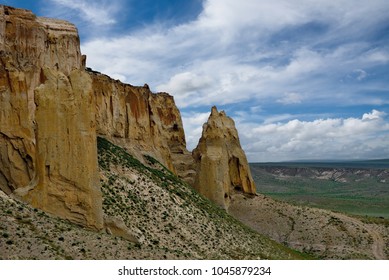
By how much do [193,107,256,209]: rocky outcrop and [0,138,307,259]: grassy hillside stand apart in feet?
26.0

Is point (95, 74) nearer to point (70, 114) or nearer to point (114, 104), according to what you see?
point (114, 104)

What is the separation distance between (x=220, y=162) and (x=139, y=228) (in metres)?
28.9

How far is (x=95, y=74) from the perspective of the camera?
61.0 metres

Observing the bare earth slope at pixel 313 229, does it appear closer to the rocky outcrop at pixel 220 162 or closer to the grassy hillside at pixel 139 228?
the rocky outcrop at pixel 220 162

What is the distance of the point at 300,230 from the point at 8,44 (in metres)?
39.9

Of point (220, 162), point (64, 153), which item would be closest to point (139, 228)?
point (64, 153)

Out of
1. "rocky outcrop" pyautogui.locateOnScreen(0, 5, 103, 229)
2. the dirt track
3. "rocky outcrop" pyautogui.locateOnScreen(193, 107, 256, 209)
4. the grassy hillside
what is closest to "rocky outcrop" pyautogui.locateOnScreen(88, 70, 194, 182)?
the grassy hillside

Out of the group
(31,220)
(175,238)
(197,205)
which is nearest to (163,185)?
(197,205)

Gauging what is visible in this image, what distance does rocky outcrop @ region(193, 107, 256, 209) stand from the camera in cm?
6412

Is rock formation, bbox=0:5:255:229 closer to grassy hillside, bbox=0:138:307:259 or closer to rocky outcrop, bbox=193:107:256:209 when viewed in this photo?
rocky outcrop, bbox=193:107:256:209

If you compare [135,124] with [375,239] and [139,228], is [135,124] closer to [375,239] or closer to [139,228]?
[139,228]

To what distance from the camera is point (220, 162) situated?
215 ft

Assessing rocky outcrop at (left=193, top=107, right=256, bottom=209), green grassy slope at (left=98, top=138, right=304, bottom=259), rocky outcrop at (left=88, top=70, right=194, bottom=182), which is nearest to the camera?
green grassy slope at (left=98, top=138, right=304, bottom=259)

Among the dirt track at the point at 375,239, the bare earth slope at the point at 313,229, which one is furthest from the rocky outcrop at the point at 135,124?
the dirt track at the point at 375,239
